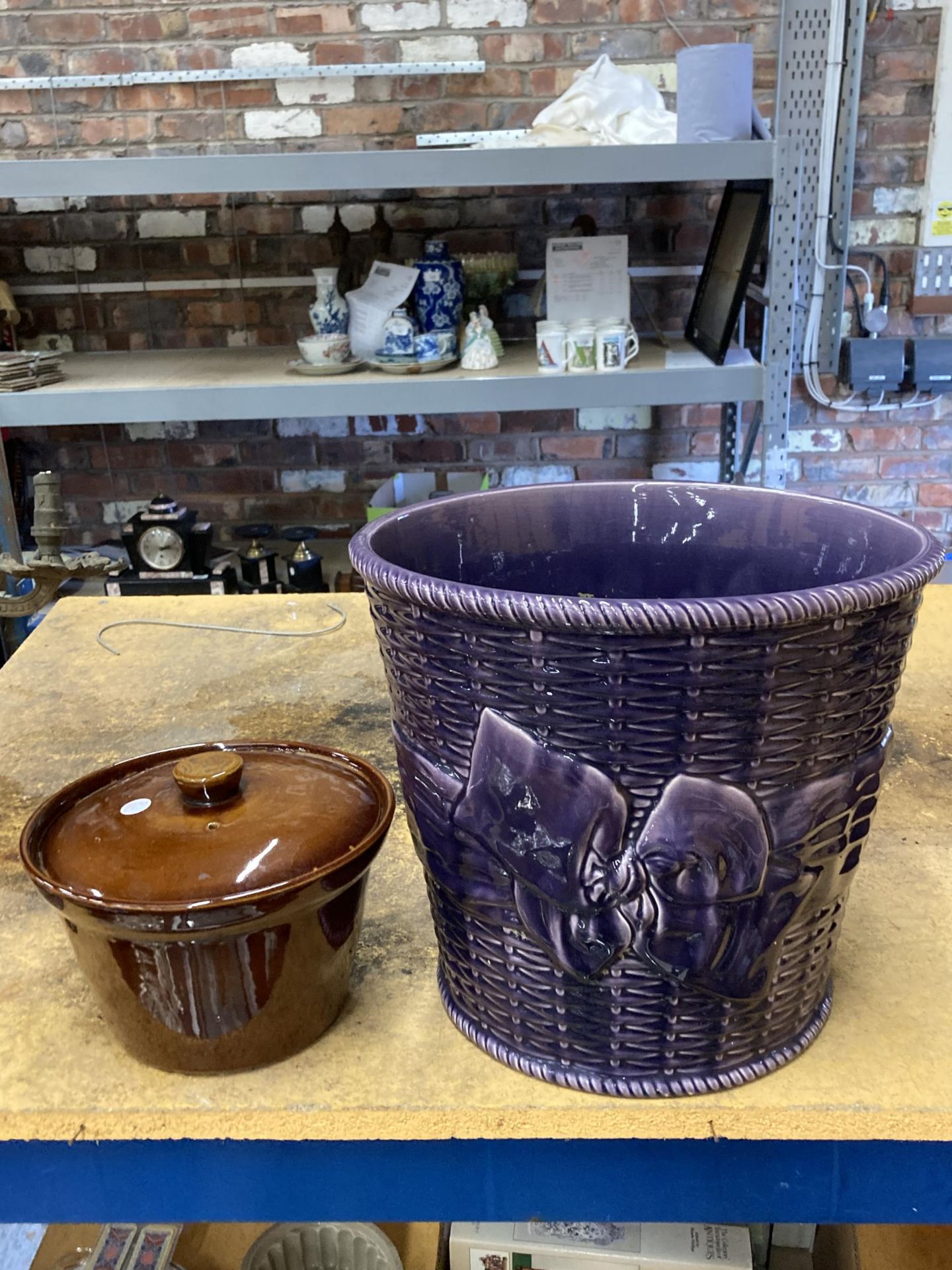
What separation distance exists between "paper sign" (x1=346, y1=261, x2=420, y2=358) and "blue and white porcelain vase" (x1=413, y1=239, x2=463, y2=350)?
0.8 inches

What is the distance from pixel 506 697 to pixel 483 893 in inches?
4.5

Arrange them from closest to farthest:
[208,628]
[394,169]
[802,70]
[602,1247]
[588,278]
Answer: [602,1247] < [208,628] < [394,169] < [802,70] < [588,278]

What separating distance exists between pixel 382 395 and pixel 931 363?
48.9 inches

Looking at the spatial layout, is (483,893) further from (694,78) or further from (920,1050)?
(694,78)

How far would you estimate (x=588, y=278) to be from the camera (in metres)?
2.13

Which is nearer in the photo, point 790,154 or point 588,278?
point 790,154

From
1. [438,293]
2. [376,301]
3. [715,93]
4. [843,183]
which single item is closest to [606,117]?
[715,93]

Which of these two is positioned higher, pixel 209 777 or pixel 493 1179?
pixel 209 777

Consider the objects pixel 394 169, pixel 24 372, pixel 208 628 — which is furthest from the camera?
pixel 24 372

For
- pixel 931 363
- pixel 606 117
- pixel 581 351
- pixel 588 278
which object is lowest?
pixel 931 363

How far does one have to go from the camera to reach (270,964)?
0.54 m

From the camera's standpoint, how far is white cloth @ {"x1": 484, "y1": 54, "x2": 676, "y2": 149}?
6.27 ft

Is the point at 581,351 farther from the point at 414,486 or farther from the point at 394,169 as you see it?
the point at 414,486

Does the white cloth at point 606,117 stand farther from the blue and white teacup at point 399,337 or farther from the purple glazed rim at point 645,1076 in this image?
the purple glazed rim at point 645,1076
